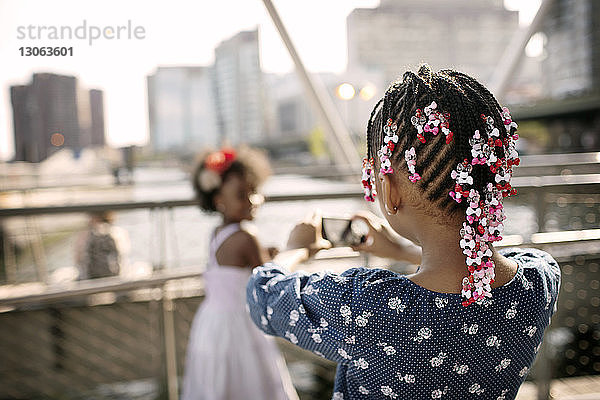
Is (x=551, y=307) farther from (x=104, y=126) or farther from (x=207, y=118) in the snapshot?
(x=207, y=118)

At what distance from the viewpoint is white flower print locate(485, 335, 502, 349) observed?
2.85ft

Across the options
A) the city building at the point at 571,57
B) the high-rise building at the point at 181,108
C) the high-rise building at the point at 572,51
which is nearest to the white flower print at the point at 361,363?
the city building at the point at 571,57

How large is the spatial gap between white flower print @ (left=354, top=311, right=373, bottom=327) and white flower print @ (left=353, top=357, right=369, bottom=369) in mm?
67

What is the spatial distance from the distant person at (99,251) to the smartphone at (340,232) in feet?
12.2

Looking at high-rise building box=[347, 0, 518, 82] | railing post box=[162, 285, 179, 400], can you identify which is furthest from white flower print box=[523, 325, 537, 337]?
high-rise building box=[347, 0, 518, 82]

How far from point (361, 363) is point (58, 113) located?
348cm

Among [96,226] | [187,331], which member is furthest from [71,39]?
[187,331]

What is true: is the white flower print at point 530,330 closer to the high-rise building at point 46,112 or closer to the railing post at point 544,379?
the railing post at point 544,379

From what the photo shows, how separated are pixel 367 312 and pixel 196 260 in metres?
5.26

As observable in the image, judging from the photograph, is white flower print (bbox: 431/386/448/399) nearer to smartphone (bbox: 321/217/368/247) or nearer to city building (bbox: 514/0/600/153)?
smartphone (bbox: 321/217/368/247)

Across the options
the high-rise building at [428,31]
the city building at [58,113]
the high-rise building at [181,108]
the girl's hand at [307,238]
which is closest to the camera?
the girl's hand at [307,238]

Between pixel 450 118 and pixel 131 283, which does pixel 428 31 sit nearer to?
pixel 131 283

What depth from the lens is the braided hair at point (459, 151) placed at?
2.65 ft

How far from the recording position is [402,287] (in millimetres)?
857
